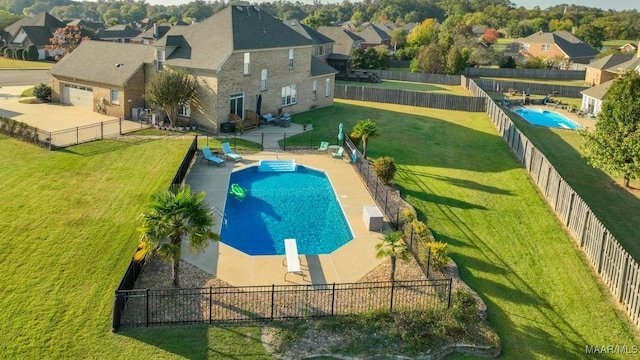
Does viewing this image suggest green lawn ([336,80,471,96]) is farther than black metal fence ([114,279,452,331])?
Yes

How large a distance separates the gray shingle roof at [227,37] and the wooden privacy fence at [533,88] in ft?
116

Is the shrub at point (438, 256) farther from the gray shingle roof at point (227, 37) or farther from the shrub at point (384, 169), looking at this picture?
the gray shingle roof at point (227, 37)

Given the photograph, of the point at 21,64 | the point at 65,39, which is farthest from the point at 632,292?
the point at 65,39

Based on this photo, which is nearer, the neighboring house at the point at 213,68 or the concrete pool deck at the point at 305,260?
the concrete pool deck at the point at 305,260

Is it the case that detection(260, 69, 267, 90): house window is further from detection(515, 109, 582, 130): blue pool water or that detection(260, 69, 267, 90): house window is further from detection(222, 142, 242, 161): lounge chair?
detection(515, 109, 582, 130): blue pool water

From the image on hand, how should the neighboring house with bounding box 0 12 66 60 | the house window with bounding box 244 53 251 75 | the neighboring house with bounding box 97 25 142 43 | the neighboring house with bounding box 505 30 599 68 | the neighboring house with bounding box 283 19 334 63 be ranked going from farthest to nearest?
the neighboring house with bounding box 97 25 142 43 → the neighboring house with bounding box 505 30 599 68 → the neighboring house with bounding box 0 12 66 60 → the neighboring house with bounding box 283 19 334 63 → the house window with bounding box 244 53 251 75

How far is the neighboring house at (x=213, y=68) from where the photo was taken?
Result: 3806 centimetres

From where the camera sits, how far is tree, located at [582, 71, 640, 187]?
1024 inches

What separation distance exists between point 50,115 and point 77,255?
26.3 metres

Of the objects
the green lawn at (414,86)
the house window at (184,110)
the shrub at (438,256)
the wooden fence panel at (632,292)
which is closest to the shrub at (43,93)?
the house window at (184,110)

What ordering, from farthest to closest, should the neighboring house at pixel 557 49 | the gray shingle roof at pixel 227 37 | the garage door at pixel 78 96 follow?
the neighboring house at pixel 557 49, the garage door at pixel 78 96, the gray shingle roof at pixel 227 37

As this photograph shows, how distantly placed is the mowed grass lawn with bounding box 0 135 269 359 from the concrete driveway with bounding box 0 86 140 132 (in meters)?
6.10

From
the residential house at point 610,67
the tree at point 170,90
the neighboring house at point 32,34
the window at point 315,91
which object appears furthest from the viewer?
the neighboring house at point 32,34

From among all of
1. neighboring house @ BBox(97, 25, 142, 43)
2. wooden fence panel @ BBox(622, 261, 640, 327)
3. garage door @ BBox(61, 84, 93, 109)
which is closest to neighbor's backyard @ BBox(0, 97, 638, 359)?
wooden fence panel @ BBox(622, 261, 640, 327)
